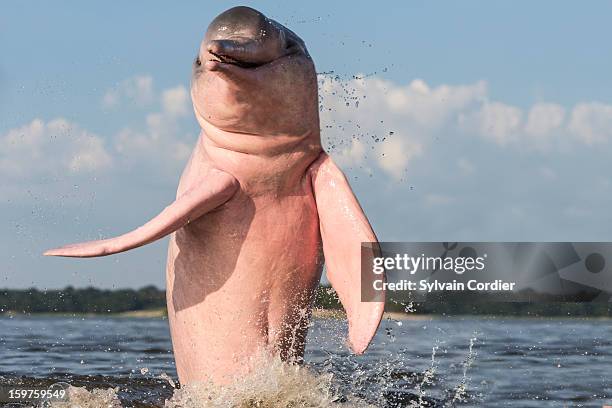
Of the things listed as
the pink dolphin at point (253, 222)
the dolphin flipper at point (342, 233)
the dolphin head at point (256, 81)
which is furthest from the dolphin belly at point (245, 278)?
the dolphin head at point (256, 81)

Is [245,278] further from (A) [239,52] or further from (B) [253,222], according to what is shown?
(A) [239,52]

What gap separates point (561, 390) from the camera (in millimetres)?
11930

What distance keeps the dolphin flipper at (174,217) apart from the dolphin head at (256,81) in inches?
16.0

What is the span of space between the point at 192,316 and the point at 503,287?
14.2 ft

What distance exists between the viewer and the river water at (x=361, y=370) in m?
7.84

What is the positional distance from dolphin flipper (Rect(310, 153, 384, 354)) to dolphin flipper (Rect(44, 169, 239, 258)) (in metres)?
0.68

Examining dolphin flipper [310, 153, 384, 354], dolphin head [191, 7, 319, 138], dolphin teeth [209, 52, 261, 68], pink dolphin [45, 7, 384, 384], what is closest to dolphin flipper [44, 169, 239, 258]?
pink dolphin [45, 7, 384, 384]

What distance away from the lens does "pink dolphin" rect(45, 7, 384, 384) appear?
7.09m

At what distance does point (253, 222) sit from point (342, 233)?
671mm

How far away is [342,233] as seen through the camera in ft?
24.4

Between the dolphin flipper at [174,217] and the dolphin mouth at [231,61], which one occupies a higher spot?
the dolphin mouth at [231,61]

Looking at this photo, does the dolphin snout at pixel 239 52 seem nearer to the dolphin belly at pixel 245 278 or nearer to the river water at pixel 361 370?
the dolphin belly at pixel 245 278

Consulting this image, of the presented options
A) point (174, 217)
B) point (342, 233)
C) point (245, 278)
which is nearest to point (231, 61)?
point (174, 217)

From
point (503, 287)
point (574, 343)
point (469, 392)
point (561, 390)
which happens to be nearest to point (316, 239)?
point (503, 287)
